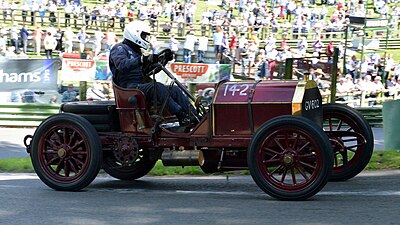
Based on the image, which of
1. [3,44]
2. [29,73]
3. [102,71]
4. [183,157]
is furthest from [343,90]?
[183,157]

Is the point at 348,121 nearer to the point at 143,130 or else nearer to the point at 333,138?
the point at 333,138

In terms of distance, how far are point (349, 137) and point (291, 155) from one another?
5.02ft

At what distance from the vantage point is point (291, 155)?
7918mm

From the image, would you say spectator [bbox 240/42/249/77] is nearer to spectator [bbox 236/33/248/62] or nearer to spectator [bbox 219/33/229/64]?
spectator [bbox 236/33/248/62]

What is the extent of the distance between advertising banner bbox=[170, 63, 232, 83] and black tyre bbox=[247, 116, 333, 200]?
13.3 meters

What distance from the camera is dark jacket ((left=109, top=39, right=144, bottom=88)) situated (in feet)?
29.0

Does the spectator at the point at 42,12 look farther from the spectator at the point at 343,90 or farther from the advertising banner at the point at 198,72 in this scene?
the spectator at the point at 343,90

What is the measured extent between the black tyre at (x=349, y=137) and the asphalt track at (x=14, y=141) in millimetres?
7420

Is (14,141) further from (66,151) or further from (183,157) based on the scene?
(183,157)

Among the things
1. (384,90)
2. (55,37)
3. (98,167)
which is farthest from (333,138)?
(55,37)

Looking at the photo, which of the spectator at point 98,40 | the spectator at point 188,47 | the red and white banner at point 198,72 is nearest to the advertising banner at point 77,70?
the red and white banner at point 198,72

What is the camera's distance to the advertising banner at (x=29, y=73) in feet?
69.6

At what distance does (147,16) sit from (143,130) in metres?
25.0

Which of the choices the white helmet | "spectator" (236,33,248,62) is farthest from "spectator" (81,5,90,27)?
the white helmet
